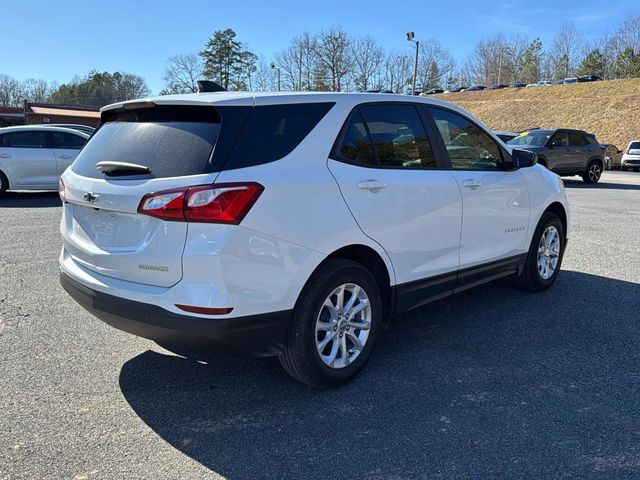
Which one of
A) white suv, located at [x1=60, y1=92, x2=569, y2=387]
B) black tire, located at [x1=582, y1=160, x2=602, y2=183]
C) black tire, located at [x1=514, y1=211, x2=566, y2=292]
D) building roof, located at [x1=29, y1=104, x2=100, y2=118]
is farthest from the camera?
building roof, located at [x1=29, y1=104, x2=100, y2=118]

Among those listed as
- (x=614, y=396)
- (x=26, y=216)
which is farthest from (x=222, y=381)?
(x=26, y=216)

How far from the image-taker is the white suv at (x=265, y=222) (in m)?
2.81

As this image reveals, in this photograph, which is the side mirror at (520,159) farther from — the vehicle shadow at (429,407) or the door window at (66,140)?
the door window at (66,140)

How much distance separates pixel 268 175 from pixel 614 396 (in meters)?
2.51

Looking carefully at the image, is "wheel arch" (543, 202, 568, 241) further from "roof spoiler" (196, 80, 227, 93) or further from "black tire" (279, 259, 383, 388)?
"roof spoiler" (196, 80, 227, 93)

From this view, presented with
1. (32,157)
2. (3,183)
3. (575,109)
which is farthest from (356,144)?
(575,109)

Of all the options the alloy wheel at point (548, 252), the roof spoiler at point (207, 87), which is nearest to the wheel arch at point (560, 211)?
the alloy wheel at point (548, 252)

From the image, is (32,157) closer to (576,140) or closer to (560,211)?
(560,211)

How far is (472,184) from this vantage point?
4.33m

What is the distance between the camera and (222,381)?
354 centimetres

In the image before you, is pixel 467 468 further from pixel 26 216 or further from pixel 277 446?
pixel 26 216

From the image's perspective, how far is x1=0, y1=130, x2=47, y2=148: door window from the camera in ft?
39.5

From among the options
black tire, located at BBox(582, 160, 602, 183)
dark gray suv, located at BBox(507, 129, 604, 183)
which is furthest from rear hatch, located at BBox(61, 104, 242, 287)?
black tire, located at BBox(582, 160, 602, 183)

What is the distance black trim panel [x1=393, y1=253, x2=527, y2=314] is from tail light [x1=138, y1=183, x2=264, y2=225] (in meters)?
1.41
